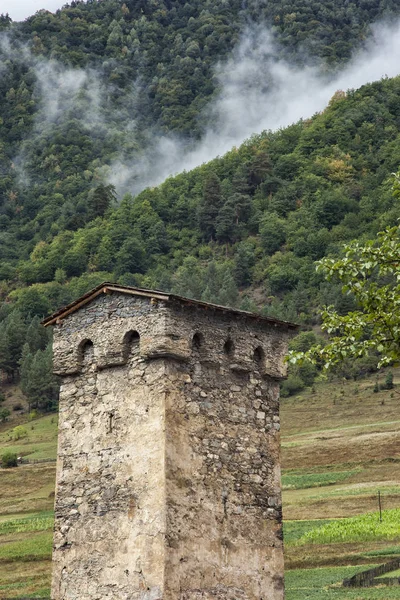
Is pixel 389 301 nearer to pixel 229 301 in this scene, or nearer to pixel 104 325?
pixel 104 325

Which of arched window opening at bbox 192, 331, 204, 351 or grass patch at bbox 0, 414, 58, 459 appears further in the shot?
grass patch at bbox 0, 414, 58, 459

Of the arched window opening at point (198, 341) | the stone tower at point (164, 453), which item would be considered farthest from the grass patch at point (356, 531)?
the arched window opening at point (198, 341)

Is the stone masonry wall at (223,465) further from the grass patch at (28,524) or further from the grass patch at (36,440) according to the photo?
the grass patch at (36,440)

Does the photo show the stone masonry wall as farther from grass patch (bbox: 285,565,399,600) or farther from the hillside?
the hillside

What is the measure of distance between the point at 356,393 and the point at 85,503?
93.2m

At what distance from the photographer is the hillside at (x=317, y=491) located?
154 ft

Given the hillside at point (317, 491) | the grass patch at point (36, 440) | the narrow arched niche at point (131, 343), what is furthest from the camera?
the grass patch at point (36, 440)

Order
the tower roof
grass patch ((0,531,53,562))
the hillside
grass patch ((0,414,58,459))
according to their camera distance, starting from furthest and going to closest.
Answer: grass patch ((0,414,58,459)) < grass patch ((0,531,53,562)) < the hillside < the tower roof

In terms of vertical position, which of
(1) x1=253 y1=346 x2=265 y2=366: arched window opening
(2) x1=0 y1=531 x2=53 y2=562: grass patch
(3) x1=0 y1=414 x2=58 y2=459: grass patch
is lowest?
(2) x1=0 y1=531 x2=53 y2=562: grass patch

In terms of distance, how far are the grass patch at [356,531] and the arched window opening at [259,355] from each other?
3383 cm

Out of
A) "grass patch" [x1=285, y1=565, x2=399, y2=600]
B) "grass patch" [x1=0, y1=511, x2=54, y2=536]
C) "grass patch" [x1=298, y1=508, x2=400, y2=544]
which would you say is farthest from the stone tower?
"grass patch" [x1=0, y1=511, x2=54, y2=536]

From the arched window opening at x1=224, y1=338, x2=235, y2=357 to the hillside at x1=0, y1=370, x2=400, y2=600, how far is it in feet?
59.3

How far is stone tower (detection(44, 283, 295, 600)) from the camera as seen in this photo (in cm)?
1809

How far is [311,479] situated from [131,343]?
192 ft
